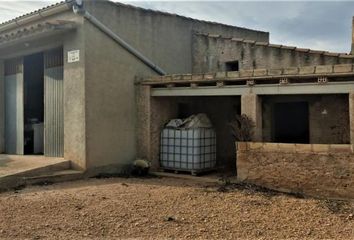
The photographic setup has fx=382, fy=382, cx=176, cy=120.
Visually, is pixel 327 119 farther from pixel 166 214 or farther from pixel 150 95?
pixel 166 214

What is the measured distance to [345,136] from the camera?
975 cm

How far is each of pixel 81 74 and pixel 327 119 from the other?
21.7 feet

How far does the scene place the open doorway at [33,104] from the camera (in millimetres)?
12656

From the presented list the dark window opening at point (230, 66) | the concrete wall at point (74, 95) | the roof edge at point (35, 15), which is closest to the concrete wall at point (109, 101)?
the concrete wall at point (74, 95)

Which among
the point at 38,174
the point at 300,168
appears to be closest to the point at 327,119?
the point at 300,168

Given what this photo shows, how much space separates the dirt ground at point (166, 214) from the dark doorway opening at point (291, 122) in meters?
3.47

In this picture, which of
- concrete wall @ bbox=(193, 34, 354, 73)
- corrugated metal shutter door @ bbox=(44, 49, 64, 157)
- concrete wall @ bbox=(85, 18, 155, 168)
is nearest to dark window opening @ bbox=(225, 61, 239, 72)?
concrete wall @ bbox=(193, 34, 354, 73)

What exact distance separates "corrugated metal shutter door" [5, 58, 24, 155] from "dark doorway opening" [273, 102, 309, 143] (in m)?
8.20

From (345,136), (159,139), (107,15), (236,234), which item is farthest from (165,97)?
(236,234)

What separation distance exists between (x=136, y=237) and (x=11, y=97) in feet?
31.0

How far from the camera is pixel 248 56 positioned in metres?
12.6

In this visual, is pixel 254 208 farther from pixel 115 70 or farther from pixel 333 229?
pixel 115 70

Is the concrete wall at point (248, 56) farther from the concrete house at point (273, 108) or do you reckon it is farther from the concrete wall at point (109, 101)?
the concrete wall at point (109, 101)

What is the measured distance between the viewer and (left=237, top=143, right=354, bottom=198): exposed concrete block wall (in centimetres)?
768
